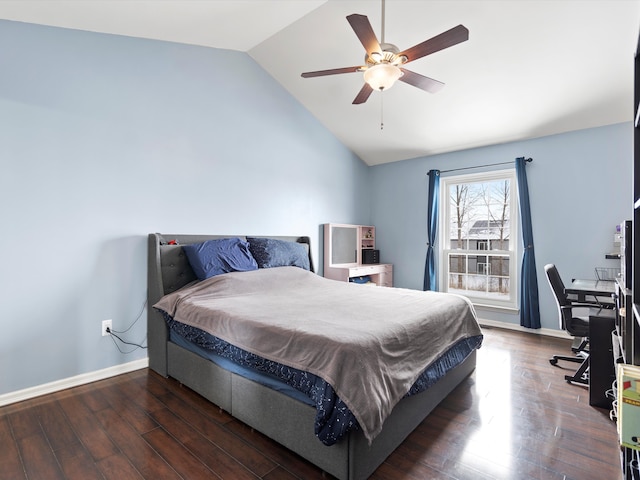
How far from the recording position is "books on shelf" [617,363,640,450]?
0.94 m

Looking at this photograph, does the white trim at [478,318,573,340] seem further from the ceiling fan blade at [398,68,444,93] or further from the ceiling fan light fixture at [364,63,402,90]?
A: the ceiling fan light fixture at [364,63,402,90]

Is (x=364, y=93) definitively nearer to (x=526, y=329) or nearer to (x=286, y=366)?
(x=286, y=366)

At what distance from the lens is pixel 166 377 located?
8.59 feet

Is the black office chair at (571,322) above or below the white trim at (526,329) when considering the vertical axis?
above

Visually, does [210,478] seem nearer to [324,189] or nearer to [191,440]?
[191,440]

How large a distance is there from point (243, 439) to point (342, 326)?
859mm

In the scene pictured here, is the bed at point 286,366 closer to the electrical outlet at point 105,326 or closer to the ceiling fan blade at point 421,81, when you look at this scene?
the electrical outlet at point 105,326

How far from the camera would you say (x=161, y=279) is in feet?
9.06

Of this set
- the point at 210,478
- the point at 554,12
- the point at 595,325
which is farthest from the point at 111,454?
the point at 554,12

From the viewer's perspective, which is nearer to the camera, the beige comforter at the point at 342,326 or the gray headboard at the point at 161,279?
the beige comforter at the point at 342,326

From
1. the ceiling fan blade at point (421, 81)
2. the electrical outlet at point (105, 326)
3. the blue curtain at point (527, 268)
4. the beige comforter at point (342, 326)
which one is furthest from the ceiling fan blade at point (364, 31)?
the electrical outlet at point (105, 326)

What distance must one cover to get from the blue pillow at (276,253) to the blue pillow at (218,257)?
13 cm

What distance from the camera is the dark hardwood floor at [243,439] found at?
1571mm

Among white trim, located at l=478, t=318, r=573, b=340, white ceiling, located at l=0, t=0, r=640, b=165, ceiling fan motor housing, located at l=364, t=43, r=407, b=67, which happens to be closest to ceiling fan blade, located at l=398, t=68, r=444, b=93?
ceiling fan motor housing, located at l=364, t=43, r=407, b=67
